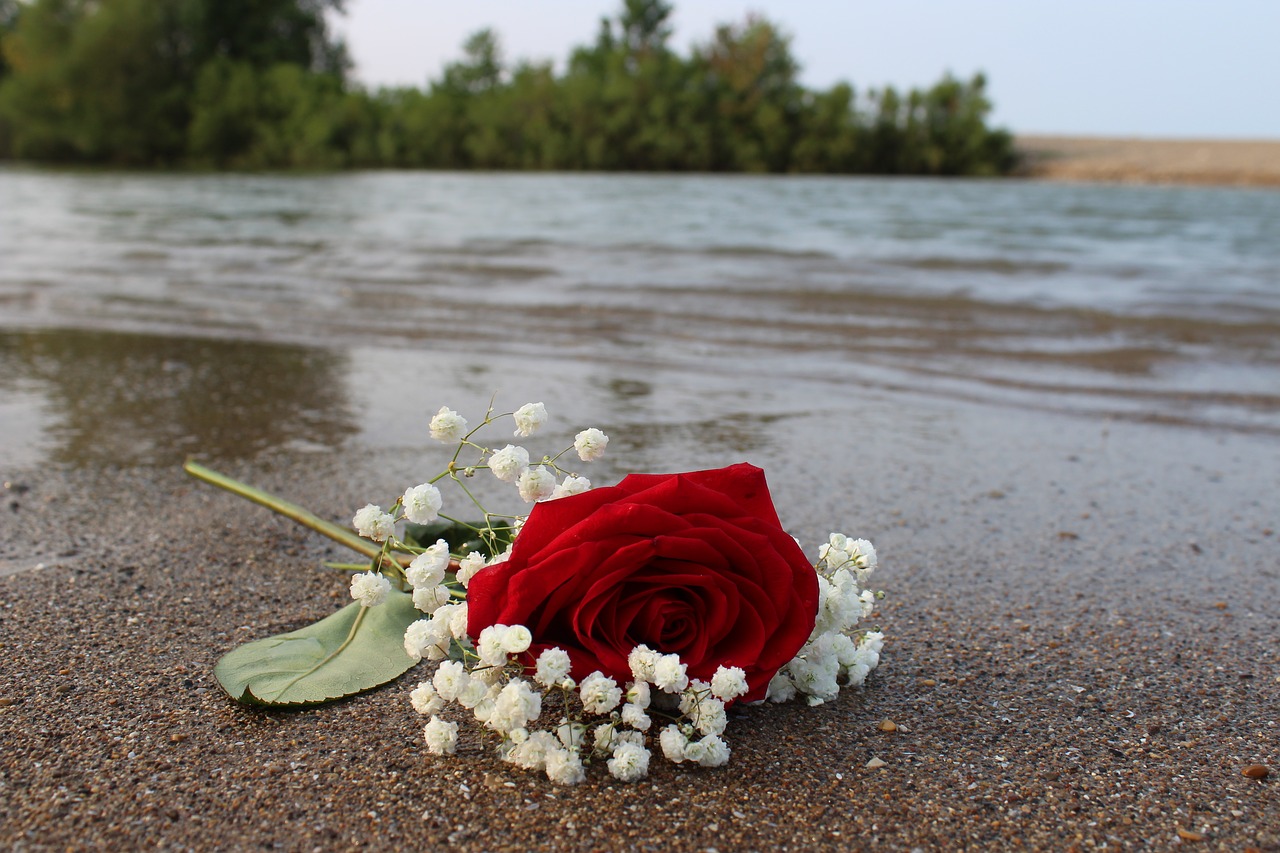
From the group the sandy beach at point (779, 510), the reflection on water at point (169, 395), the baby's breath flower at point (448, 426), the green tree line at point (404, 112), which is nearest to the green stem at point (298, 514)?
the sandy beach at point (779, 510)

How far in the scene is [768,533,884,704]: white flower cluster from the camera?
1589 millimetres

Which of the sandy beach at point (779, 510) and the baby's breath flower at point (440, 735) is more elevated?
the baby's breath flower at point (440, 735)

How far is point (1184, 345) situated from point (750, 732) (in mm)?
5962

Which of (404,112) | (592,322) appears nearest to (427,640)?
(592,322)

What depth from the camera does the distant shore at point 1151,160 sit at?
1538 inches

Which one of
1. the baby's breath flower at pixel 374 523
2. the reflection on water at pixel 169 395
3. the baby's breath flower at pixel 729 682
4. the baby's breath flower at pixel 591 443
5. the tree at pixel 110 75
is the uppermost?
the tree at pixel 110 75

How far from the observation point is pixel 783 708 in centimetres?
169

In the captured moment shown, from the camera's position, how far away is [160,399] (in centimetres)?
437

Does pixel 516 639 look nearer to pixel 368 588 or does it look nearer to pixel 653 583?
pixel 653 583

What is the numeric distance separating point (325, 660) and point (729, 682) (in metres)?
0.80

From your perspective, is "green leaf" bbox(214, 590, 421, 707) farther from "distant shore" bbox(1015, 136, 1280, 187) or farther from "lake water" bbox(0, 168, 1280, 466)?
"distant shore" bbox(1015, 136, 1280, 187)

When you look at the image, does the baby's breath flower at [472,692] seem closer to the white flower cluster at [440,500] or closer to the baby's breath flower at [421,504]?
the white flower cluster at [440,500]

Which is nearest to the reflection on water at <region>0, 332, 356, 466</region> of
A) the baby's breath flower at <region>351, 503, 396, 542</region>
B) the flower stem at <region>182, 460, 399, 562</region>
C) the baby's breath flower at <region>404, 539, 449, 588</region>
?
the flower stem at <region>182, 460, 399, 562</region>

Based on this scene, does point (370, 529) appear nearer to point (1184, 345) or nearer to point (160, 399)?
point (160, 399)
